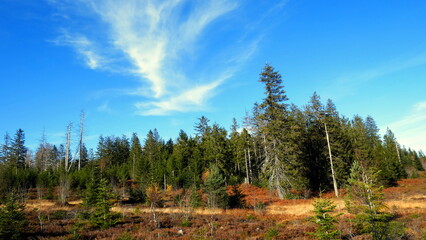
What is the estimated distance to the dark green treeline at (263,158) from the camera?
3003 cm

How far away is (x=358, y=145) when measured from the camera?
3834cm

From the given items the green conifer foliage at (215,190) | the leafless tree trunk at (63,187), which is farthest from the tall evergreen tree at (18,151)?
the green conifer foliage at (215,190)

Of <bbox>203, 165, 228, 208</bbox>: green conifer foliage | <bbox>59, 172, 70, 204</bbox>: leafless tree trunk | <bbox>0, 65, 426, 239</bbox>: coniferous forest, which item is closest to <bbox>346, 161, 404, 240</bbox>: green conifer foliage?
<bbox>0, 65, 426, 239</bbox>: coniferous forest

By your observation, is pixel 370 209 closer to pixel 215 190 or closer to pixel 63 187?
pixel 215 190

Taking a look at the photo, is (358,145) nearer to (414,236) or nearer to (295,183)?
(295,183)

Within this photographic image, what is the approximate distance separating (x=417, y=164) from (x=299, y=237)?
73688 mm

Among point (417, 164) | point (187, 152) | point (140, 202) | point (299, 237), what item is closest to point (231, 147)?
point (187, 152)

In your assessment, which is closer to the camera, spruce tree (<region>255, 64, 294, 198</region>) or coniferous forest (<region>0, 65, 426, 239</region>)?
coniferous forest (<region>0, 65, 426, 239</region>)

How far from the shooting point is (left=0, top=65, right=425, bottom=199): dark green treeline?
30031 mm

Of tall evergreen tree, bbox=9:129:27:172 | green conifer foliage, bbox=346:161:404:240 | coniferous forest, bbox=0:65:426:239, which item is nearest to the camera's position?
green conifer foliage, bbox=346:161:404:240

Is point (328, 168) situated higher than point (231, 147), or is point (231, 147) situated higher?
point (231, 147)

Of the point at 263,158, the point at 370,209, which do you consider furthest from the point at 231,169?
the point at 370,209

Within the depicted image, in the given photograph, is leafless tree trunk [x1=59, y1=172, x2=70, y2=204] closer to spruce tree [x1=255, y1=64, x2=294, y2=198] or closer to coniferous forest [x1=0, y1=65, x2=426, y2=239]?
coniferous forest [x1=0, y1=65, x2=426, y2=239]

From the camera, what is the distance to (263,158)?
4881 centimetres
